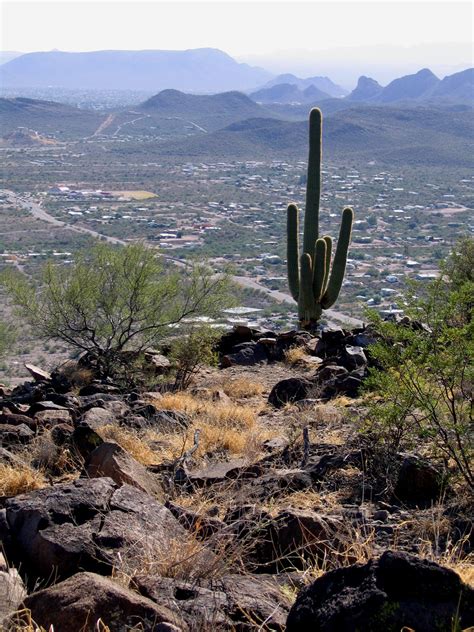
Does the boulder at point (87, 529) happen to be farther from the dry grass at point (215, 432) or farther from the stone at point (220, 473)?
the dry grass at point (215, 432)

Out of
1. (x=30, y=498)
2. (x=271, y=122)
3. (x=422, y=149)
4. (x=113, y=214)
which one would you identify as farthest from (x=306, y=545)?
(x=271, y=122)

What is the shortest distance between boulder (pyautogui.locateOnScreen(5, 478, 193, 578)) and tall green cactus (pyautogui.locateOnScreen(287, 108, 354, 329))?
12.0 meters

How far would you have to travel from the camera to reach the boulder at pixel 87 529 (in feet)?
15.4

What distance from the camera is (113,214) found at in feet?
260

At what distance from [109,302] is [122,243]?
126 feet

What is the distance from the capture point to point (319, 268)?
17.3m

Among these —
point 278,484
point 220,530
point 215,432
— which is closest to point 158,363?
point 215,432

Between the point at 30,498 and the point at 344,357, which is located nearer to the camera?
the point at 30,498

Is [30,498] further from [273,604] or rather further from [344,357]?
[344,357]

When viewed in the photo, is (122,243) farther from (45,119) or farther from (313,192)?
(45,119)

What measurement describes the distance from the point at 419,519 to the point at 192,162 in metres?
118

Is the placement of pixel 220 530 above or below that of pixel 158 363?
above

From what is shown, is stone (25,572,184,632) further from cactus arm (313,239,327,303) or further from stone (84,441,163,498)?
cactus arm (313,239,327,303)

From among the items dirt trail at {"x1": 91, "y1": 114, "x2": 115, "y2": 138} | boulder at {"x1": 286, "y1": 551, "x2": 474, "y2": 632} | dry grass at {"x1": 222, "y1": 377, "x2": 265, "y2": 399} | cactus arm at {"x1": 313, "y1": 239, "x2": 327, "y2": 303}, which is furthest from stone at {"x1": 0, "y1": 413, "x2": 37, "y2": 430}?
dirt trail at {"x1": 91, "y1": 114, "x2": 115, "y2": 138}
